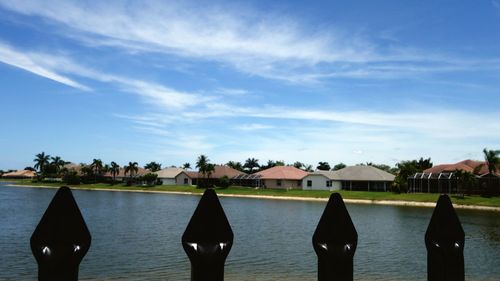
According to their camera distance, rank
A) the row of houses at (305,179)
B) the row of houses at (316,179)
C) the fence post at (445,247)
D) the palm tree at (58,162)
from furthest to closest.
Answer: the palm tree at (58,162) → the row of houses at (305,179) → the row of houses at (316,179) → the fence post at (445,247)

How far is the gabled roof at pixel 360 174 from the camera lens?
95250mm

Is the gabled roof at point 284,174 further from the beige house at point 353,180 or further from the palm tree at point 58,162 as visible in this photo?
the palm tree at point 58,162

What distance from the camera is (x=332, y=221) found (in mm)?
2361

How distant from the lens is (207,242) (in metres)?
2.19

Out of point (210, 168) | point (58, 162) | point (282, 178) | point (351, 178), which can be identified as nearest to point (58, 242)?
point (351, 178)

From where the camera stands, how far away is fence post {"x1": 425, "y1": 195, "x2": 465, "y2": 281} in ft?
8.43

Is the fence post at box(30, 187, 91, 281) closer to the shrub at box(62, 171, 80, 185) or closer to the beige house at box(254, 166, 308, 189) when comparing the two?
the beige house at box(254, 166, 308, 189)

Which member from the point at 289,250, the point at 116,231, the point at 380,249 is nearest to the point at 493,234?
the point at 380,249

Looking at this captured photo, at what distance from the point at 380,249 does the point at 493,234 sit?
13826 mm

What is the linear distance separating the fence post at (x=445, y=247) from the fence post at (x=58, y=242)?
75.6 inches

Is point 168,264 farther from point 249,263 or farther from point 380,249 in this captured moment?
point 380,249

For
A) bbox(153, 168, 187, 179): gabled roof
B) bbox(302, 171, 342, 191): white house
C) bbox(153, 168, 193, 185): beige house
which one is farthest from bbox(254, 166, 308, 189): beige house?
bbox(153, 168, 187, 179): gabled roof

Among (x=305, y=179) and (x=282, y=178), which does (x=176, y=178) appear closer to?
(x=282, y=178)

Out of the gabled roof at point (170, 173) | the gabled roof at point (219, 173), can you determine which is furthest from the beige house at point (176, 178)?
the gabled roof at point (219, 173)
